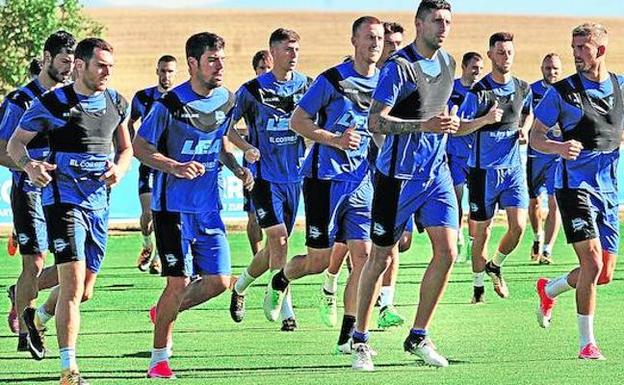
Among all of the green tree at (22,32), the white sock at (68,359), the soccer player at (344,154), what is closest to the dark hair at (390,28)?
the soccer player at (344,154)

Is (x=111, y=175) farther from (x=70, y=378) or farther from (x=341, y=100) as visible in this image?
(x=341, y=100)

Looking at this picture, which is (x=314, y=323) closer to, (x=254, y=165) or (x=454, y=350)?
(x=254, y=165)

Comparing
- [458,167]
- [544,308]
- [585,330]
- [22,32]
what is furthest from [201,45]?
[22,32]

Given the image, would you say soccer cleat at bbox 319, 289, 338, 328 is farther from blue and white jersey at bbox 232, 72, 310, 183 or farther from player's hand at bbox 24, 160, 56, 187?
player's hand at bbox 24, 160, 56, 187

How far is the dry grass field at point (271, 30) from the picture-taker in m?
66.1

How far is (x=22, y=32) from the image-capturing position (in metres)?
47.8

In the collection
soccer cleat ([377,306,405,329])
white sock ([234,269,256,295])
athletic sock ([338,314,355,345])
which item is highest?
athletic sock ([338,314,355,345])

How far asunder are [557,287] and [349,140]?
2338mm

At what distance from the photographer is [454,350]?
12.3m

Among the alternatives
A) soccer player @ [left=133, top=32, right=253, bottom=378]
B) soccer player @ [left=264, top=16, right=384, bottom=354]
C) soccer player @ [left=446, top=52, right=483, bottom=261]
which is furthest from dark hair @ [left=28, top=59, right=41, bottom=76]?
soccer player @ [left=446, top=52, right=483, bottom=261]

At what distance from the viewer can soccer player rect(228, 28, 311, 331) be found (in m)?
14.7

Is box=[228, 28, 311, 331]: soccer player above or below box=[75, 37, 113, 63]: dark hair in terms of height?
below

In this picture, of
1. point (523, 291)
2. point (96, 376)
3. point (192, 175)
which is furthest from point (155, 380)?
point (523, 291)

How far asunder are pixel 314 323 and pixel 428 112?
377cm
